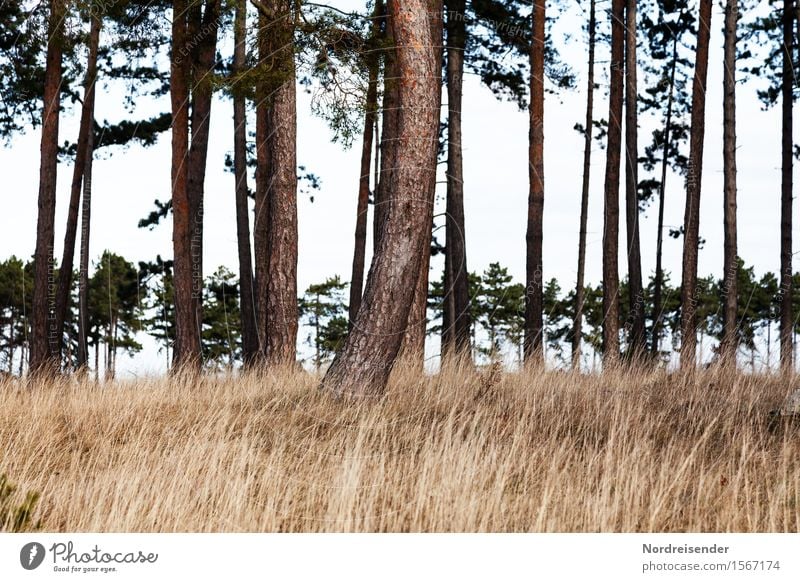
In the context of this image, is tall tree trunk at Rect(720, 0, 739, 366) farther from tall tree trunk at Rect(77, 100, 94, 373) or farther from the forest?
tall tree trunk at Rect(77, 100, 94, 373)

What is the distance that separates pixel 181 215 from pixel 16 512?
27.1 feet

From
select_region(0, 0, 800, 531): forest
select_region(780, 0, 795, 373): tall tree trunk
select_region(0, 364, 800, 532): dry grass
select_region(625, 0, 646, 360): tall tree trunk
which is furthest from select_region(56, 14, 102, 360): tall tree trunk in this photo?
select_region(780, 0, 795, 373): tall tree trunk

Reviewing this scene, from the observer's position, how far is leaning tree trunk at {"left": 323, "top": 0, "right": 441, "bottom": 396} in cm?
784

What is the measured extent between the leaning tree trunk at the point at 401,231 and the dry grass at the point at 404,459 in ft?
1.38

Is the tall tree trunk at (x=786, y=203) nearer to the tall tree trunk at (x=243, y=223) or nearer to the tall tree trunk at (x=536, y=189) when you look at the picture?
the tall tree trunk at (x=536, y=189)

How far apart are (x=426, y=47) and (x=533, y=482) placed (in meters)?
4.57

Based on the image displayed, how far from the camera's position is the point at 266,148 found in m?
13.3

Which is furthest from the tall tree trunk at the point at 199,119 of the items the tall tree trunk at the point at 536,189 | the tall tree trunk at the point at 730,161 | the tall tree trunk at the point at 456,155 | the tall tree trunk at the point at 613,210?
the tall tree trunk at the point at 730,161
